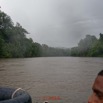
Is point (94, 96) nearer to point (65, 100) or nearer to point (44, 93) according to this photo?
point (65, 100)

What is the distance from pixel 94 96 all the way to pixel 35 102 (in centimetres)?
649

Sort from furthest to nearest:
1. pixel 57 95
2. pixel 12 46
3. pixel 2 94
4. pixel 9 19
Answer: pixel 9 19 → pixel 12 46 → pixel 57 95 → pixel 2 94

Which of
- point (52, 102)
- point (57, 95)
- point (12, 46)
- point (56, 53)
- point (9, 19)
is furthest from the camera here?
point (56, 53)

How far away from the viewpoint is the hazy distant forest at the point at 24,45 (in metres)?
58.3

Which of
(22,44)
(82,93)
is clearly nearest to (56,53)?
(22,44)

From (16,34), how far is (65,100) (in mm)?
53412

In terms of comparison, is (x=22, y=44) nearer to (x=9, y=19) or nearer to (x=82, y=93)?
(x=9, y=19)

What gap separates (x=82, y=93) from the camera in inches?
449

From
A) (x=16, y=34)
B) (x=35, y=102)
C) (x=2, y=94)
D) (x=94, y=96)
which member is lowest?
(x=35, y=102)

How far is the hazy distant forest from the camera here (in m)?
58.3

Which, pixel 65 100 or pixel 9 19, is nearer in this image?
pixel 65 100

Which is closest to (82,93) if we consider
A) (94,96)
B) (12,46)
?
(94,96)

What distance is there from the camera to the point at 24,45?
6288 centimetres

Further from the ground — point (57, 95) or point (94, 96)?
point (94, 96)
